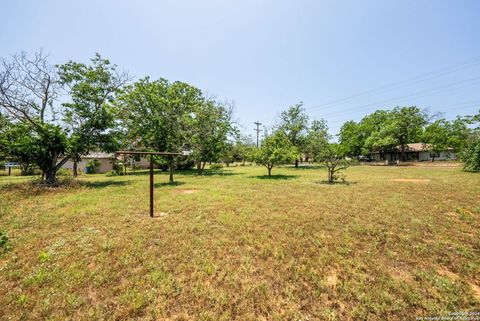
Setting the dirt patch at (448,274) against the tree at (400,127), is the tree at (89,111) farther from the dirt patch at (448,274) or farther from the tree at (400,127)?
the tree at (400,127)

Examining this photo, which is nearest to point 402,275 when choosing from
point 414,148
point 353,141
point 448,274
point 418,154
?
point 448,274

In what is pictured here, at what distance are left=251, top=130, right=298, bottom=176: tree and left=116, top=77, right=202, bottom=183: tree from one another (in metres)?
6.39

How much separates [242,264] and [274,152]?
13247mm

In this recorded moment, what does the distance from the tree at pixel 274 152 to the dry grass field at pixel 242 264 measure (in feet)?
32.1

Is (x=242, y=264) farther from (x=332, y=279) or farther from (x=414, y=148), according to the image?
(x=414, y=148)

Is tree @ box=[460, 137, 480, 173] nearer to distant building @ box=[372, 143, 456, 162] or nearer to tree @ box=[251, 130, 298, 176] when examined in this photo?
tree @ box=[251, 130, 298, 176]

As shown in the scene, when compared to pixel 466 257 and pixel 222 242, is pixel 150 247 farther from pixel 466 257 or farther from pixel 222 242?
pixel 466 257

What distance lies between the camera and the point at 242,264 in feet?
12.0

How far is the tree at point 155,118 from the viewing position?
13.6 m

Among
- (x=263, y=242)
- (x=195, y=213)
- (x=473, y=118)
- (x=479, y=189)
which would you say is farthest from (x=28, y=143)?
(x=473, y=118)

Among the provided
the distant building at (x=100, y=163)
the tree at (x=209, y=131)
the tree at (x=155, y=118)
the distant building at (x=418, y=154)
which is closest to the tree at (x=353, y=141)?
the distant building at (x=418, y=154)

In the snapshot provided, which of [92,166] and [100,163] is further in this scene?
[100,163]

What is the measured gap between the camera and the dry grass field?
273cm

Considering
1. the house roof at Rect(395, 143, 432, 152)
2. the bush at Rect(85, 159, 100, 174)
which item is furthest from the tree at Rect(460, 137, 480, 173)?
the bush at Rect(85, 159, 100, 174)
